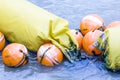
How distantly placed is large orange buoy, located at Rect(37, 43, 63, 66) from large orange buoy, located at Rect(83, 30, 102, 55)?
0.24m

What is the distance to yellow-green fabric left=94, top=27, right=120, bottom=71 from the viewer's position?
2516 millimetres

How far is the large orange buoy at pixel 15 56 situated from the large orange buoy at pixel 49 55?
0.12 m

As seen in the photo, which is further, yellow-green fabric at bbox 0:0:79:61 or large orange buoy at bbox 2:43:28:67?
yellow-green fabric at bbox 0:0:79:61

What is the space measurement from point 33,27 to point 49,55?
12.1 inches

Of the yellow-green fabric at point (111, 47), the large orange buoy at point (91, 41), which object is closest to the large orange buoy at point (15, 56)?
the large orange buoy at point (91, 41)

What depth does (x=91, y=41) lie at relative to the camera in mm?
2734

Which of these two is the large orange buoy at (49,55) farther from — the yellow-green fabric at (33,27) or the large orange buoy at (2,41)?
the large orange buoy at (2,41)

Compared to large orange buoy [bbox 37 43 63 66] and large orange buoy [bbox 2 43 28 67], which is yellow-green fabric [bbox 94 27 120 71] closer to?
large orange buoy [bbox 37 43 63 66]

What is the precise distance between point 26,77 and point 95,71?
540 millimetres

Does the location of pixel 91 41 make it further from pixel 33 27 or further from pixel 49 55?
pixel 33 27

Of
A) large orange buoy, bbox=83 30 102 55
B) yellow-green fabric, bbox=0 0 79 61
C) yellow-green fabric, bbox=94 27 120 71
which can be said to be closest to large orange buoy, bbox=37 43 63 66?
yellow-green fabric, bbox=0 0 79 61

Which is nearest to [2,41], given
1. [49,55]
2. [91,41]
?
[49,55]

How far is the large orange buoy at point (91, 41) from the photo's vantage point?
108 inches

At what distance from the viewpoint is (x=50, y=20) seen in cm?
278
